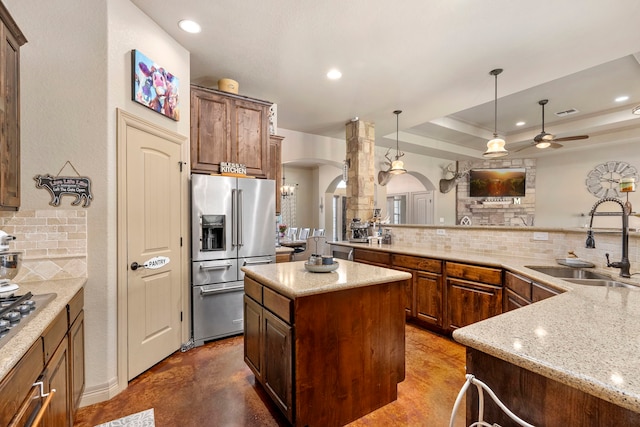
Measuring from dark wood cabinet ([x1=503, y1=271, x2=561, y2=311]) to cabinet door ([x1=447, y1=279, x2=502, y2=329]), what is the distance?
9cm

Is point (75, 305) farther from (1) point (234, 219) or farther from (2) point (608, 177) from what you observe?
(2) point (608, 177)

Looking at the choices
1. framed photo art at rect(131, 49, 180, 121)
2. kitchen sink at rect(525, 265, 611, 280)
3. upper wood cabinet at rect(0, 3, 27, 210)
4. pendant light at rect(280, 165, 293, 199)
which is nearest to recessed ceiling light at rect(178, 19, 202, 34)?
framed photo art at rect(131, 49, 180, 121)

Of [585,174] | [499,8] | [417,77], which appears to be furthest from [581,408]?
[585,174]

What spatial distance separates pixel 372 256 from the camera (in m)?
3.96

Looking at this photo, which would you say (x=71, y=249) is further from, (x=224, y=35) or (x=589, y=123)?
(x=589, y=123)

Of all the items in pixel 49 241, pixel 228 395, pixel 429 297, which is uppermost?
pixel 49 241

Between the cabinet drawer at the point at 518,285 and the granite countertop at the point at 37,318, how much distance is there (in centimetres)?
281

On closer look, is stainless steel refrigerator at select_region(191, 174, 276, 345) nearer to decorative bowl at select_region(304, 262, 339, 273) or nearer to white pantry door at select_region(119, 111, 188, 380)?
white pantry door at select_region(119, 111, 188, 380)

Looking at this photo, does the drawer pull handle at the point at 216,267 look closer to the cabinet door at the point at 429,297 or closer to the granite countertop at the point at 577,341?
the cabinet door at the point at 429,297

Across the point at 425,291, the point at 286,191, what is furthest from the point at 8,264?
the point at 286,191

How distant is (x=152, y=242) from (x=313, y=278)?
1477 mm

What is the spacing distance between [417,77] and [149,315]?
374cm

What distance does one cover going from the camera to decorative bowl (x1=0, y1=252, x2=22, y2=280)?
138cm

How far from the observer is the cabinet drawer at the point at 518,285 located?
86.6 inches
